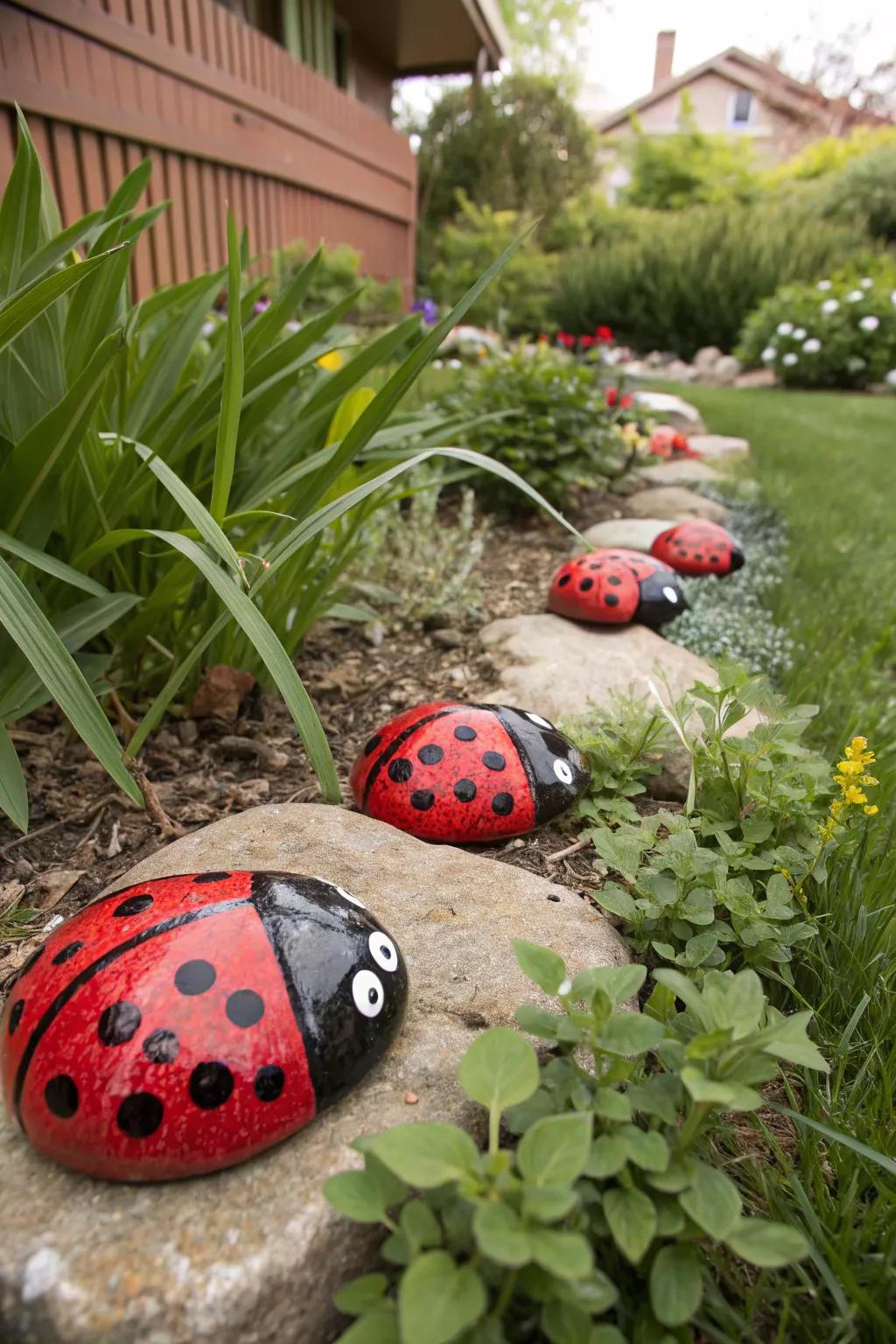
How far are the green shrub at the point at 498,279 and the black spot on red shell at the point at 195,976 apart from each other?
1122cm

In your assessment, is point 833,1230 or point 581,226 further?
point 581,226

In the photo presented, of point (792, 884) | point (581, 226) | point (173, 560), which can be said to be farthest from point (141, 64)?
point (581, 226)

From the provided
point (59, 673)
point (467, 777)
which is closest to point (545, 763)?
point (467, 777)

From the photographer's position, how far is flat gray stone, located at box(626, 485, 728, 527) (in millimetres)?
4004

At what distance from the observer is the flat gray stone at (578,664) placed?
2.09 m

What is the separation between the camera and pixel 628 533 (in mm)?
3471

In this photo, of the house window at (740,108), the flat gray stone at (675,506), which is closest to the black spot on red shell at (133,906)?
the flat gray stone at (675,506)

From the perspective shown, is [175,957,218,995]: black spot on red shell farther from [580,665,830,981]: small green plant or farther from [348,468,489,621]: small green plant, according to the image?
[348,468,489,621]: small green plant

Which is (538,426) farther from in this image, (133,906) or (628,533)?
(133,906)

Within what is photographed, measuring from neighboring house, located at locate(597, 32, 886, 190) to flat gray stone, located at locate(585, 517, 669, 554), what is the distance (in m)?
28.3

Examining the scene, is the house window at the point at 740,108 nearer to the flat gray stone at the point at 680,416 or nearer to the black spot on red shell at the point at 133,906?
the flat gray stone at the point at 680,416

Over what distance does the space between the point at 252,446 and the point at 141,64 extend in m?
4.51

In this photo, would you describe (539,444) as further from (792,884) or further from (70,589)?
(792,884)

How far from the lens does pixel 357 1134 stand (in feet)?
3.17
